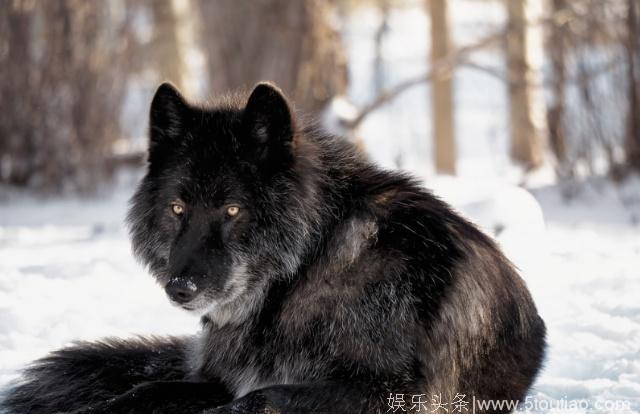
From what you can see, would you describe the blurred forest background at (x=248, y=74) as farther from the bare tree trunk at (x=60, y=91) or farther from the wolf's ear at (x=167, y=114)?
the wolf's ear at (x=167, y=114)

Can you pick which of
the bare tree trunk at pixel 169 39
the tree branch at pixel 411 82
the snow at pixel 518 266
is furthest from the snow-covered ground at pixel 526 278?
the bare tree trunk at pixel 169 39

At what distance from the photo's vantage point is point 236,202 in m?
3.64

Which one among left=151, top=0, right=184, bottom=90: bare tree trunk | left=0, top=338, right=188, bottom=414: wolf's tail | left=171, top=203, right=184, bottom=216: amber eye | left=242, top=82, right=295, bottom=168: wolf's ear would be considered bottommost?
left=0, top=338, right=188, bottom=414: wolf's tail

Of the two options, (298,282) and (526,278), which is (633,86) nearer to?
(526,278)

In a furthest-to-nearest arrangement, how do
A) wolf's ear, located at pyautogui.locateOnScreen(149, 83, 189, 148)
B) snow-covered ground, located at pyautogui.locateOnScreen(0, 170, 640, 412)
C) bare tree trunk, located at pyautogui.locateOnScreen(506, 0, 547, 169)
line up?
1. bare tree trunk, located at pyautogui.locateOnScreen(506, 0, 547, 169)
2. snow-covered ground, located at pyautogui.locateOnScreen(0, 170, 640, 412)
3. wolf's ear, located at pyautogui.locateOnScreen(149, 83, 189, 148)

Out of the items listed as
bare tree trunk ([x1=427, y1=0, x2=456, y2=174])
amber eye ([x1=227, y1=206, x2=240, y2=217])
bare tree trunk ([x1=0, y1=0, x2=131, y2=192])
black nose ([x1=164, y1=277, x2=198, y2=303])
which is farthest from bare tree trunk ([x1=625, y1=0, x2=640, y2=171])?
black nose ([x1=164, y1=277, x2=198, y2=303])

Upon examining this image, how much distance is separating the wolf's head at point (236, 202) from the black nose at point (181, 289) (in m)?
0.06

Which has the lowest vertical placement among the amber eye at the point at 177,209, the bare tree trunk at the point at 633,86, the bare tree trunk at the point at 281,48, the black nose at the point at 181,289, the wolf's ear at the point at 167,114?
the black nose at the point at 181,289

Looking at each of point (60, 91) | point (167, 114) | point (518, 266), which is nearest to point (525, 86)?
point (60, 91)

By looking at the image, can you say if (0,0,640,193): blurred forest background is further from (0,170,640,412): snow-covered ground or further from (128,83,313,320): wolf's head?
(128,83,313,320): wolf's head

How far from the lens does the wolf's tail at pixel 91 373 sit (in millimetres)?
3789

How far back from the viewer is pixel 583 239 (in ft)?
25.5

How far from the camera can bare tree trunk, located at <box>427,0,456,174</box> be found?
542 inches

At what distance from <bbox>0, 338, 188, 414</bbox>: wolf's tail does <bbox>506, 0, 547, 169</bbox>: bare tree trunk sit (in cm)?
923
